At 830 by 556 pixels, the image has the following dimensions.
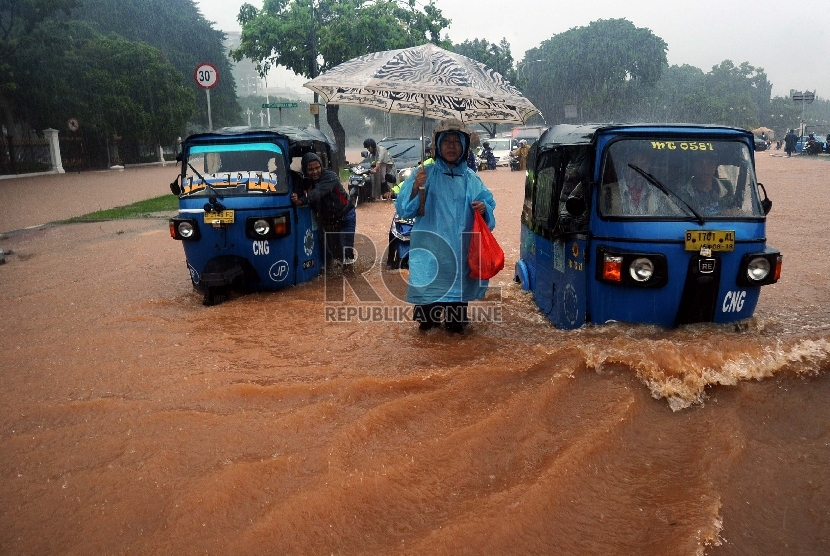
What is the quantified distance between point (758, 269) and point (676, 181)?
85 centimetres

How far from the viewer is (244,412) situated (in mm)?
4047

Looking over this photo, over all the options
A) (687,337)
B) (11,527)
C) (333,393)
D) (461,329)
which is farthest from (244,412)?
(687,337)

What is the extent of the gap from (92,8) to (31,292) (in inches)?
1688

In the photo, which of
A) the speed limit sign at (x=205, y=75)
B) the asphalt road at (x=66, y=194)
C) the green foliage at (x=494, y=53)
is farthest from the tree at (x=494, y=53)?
the speed limit sign at (x=205, y=75)

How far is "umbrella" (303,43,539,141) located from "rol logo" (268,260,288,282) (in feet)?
7.27

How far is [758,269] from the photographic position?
4480mm

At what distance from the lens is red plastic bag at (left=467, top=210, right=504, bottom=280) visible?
5.00m

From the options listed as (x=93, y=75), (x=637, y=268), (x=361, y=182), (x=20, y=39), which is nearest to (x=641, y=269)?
(x=637, y=268)

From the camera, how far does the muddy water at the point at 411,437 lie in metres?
2.91

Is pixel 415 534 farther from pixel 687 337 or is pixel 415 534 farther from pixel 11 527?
pixel 687 337

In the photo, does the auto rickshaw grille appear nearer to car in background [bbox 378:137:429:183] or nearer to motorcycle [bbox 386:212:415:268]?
motorcycle [bbox 386:212:415:268]

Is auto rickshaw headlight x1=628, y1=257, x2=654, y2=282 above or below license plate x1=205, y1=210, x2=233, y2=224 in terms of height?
below

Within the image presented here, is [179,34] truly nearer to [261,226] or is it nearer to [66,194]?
[66,194]

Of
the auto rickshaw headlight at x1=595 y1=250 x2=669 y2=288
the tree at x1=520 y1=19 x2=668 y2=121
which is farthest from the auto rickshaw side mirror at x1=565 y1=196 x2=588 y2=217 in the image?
the tree at x1=520 y1=19 x2=668 y2=121
